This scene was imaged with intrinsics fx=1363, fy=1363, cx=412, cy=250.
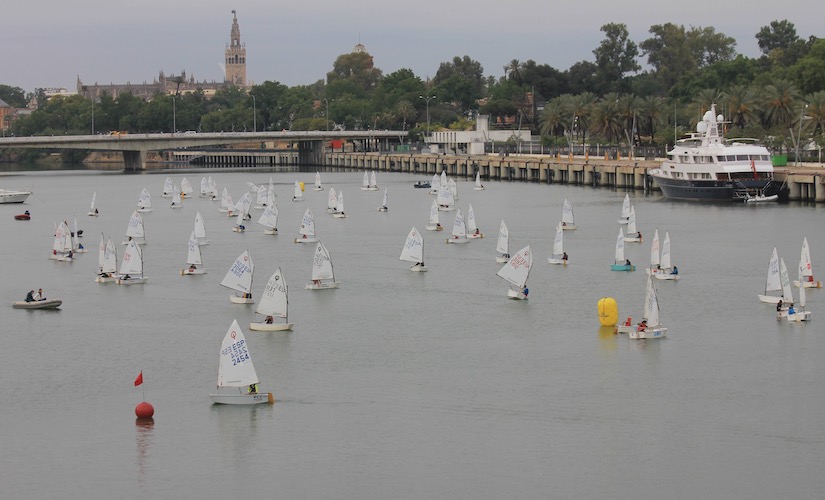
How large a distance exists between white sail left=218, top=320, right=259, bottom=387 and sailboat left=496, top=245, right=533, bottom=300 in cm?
2148

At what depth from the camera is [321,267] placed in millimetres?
69375

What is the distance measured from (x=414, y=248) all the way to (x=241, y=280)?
539 inches

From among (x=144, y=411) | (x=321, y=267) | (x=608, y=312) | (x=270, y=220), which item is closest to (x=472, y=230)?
(x=270, y=220)

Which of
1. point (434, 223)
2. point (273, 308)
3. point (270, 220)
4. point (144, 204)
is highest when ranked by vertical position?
point (144, 204)

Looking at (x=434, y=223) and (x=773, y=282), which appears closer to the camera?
(x=773, y=282)

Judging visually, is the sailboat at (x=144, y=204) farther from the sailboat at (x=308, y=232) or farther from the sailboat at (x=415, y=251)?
the sailboat at (x=415, y=251)

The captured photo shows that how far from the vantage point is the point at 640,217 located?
4119 inches

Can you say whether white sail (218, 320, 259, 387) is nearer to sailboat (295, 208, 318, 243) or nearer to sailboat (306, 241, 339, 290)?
sailboat (306, 241, 339, 290)

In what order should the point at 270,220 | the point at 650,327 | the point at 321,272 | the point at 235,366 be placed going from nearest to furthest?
the point at 235,366
the point at 650,327
the point at 321,272
the point at 270,220

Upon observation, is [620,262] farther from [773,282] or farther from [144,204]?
[144,204]

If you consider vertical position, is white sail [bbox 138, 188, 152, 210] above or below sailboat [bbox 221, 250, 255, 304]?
above

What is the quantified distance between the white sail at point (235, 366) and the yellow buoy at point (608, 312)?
17983mm

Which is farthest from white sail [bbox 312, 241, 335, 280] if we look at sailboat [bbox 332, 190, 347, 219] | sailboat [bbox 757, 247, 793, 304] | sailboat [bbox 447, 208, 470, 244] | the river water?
sailboat [bbox 332, 190, 347, 219]

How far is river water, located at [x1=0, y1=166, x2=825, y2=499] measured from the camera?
39438mm
